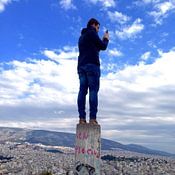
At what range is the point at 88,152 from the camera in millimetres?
7758

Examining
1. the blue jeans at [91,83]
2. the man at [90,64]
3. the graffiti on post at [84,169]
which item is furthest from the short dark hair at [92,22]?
the graffiti on post at [84,169]

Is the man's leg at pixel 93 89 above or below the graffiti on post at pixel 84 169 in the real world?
above

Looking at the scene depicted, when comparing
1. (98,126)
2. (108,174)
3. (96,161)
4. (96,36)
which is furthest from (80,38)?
(108,174)

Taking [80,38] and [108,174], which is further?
[108,174]

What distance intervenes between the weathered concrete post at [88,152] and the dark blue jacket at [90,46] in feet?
5.07

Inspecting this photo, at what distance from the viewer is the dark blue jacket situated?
28.9ft

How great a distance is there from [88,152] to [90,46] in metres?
2.27

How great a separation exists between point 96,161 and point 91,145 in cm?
30

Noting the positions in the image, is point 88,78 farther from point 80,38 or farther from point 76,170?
point 76,170

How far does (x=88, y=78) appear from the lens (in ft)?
28.9

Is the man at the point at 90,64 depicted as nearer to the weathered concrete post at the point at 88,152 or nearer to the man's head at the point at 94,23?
the man's head at the point at 94,23

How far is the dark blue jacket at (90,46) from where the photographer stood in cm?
881

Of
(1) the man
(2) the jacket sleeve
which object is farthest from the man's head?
(2) the jacket sleeve

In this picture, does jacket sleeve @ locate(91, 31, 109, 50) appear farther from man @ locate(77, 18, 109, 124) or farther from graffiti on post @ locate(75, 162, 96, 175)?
graffiti on post @ locate(75, 162, 96, 175)
